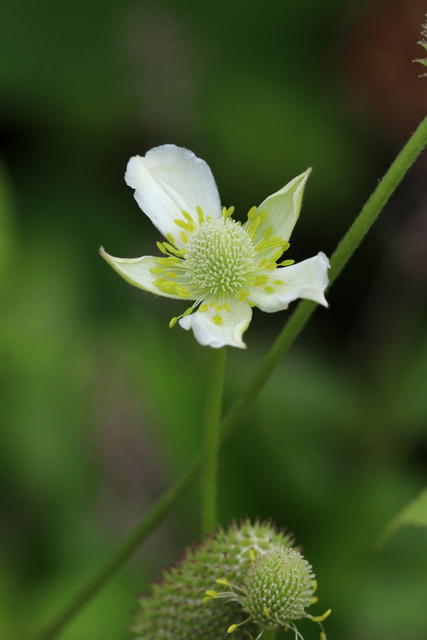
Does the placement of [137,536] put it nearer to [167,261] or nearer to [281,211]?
[167,261]

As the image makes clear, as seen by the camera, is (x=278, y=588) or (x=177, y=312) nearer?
(x=278, y=588)

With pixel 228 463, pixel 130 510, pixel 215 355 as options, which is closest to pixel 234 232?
pixel 215 355

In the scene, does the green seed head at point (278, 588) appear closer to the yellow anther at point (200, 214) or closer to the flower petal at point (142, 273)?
the flower petal at point (142, 273)

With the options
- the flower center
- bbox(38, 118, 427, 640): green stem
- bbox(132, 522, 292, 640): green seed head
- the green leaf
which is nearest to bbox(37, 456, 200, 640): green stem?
bbox(38, 118, 427, 640): green stem

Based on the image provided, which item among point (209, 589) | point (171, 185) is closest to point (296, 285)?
point (171, 185)

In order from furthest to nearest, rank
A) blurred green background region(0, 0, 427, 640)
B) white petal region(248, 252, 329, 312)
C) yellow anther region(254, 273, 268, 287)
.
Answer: blurred green background region(0, 0, 427, 640) < yellow anther region(254, 273, 268, 287) < white petal region(248, 252, 329, 312)

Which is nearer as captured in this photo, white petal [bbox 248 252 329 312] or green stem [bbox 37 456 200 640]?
white petal [bbox 248 252 329 312]

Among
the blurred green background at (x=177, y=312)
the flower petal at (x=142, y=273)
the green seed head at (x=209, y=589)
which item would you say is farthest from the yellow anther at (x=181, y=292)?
the blurred green background at (x=177, y=312)

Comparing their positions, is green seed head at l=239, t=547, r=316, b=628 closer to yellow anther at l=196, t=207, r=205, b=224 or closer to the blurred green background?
yellow anther at l=196, t=207, r=205, b=224
